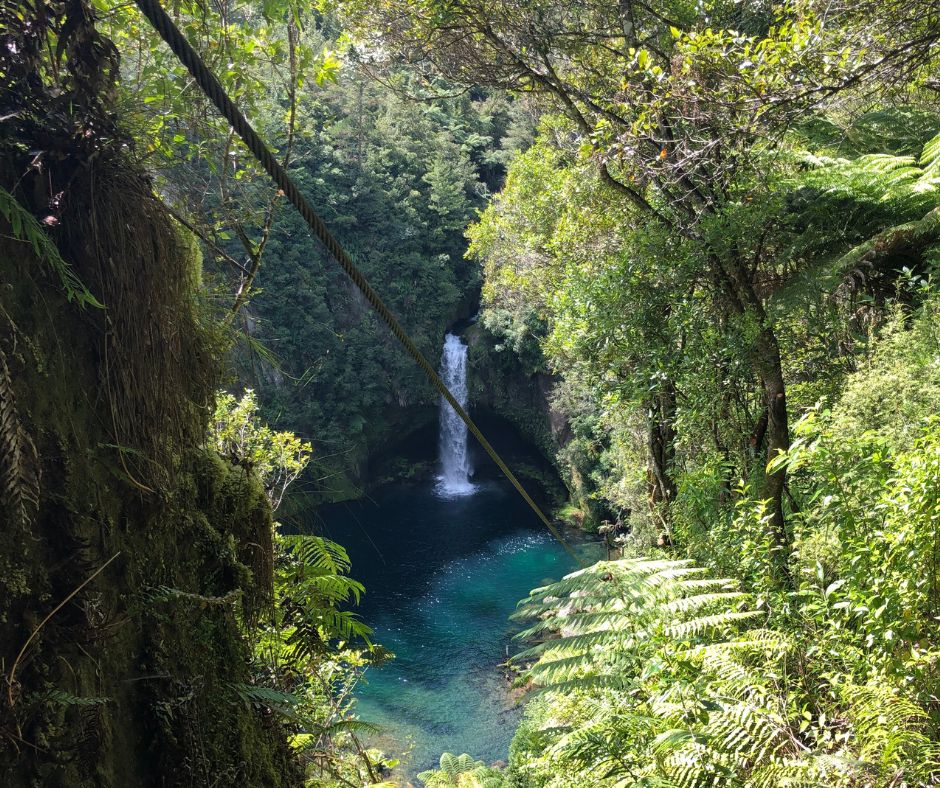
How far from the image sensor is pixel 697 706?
2301 mm

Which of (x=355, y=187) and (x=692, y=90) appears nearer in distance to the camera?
(x=692, y=90)

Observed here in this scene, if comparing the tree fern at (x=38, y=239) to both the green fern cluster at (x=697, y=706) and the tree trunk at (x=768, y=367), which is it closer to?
the green fern cluster at (x=697, y=706)

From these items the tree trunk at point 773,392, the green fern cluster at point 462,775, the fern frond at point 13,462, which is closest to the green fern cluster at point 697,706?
the tree trunk at point 773,392

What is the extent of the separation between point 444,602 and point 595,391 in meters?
10.1

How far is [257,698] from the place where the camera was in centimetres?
207

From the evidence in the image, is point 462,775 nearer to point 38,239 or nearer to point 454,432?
point 38,239

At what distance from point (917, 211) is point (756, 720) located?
446 cm

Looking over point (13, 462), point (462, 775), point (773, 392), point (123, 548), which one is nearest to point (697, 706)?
point (123, 548)

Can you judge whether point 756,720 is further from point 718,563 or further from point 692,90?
point 692,90

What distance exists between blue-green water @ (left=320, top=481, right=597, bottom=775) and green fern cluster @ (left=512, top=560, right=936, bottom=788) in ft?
14.5

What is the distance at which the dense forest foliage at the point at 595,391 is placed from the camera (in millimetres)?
1543

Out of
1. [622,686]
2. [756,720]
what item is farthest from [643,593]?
[756,720]

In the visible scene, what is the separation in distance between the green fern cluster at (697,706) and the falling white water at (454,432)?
19.7 metres

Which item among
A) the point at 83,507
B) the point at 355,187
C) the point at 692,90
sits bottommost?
the point at 83,507
